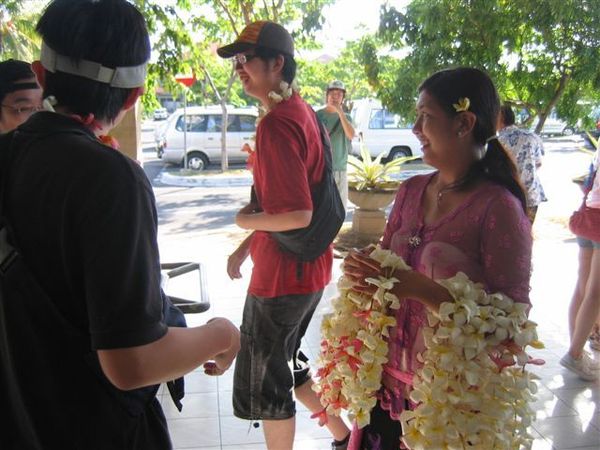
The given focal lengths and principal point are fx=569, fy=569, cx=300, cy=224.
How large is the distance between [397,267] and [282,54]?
120cm

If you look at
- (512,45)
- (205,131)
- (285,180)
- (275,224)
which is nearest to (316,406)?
(275,224)

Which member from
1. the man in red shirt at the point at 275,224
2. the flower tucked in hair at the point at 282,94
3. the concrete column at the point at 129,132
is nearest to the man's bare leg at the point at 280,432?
the man in red shirt at the point at 275,224

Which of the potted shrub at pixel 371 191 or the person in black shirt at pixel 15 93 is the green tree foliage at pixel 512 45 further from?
the person in black shirt at pixel 15 93

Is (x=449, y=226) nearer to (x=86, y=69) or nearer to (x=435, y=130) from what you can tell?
(x=435, y=130)

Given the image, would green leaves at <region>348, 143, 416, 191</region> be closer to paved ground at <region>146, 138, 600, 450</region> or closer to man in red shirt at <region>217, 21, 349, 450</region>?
paved ground at <region>146, 138, 600, 450</region>

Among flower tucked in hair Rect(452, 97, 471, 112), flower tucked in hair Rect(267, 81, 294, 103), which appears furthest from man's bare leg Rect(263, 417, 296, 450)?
flower tucked in hair Rect(452, 97, 471, 112)

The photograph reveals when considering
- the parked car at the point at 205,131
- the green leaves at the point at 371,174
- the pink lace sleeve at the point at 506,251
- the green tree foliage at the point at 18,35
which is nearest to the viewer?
the pink lace sleeve at the point at 506,251

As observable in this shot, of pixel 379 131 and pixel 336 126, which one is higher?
pixel 336 126

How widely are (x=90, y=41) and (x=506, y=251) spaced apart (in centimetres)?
124

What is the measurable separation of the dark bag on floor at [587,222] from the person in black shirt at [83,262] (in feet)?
10.4

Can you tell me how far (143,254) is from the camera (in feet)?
3.50

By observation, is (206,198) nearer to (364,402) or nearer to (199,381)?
(199,381)

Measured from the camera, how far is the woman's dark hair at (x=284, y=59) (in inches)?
94.7

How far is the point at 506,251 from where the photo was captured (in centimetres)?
167
